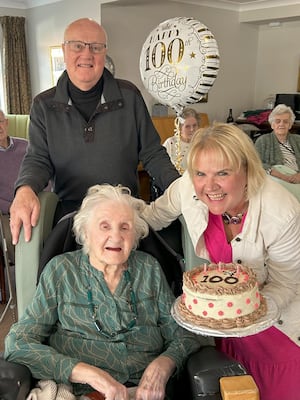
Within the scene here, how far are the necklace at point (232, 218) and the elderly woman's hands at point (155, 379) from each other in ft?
1.71

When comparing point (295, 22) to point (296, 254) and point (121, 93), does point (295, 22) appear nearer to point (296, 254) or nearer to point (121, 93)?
point (121, 93)

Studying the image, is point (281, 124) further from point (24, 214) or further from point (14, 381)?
point (14, 381)

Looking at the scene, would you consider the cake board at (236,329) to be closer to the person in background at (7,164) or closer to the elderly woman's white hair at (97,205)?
the elderly woman's white hair at (97,205)

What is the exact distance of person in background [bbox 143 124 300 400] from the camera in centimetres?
150

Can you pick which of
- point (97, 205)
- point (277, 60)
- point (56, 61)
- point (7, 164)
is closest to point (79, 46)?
point (97, 205)

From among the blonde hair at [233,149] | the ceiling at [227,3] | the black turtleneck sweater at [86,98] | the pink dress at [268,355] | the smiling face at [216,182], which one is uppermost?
the ceiling at [227,3]

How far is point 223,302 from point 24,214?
772mm

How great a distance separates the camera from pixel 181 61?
8.79 ft

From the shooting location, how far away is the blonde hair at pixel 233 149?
1477mm

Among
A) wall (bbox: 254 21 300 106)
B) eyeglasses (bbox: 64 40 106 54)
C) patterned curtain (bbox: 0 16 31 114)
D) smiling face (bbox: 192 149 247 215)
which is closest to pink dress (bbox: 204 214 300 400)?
smiling face (bbox: 192 149 247 215)

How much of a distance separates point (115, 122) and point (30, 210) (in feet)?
1.99

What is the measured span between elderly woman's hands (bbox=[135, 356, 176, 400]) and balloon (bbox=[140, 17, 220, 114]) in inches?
69.4

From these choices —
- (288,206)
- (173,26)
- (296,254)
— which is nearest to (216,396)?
(296,254)

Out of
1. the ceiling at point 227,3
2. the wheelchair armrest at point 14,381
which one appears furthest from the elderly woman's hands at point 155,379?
the ceiling at point 227,3
